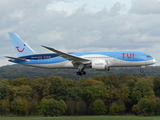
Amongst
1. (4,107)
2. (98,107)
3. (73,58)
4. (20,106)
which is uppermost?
(73,58)

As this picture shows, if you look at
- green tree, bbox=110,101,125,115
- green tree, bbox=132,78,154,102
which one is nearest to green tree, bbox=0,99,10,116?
green tree, bbox=110,101,125,115

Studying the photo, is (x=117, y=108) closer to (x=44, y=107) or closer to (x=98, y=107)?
(x=98, y=107)

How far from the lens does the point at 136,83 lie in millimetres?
174750

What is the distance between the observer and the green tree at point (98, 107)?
165462 millimetres

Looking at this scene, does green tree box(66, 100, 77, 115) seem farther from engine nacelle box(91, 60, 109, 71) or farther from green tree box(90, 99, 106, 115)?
engine nacelle box(91, 60, 109, 71)

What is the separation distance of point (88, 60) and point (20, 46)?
1848 cm

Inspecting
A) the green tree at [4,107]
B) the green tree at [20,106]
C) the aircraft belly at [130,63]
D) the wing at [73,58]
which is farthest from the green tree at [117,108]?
the wing at [73,58]

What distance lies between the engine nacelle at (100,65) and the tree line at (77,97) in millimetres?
86401

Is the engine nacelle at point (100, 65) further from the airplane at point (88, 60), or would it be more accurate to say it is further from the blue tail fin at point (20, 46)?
the blue tail fin at point (20, 46)

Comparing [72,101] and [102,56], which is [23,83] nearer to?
[72,101]

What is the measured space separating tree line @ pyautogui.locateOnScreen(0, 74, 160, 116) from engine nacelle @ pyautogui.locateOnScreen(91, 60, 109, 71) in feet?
283

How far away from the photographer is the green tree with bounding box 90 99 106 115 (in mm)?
165462

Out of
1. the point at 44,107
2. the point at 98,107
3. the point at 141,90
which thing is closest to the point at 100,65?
the point at 44,107

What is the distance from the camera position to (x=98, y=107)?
6521 inches
